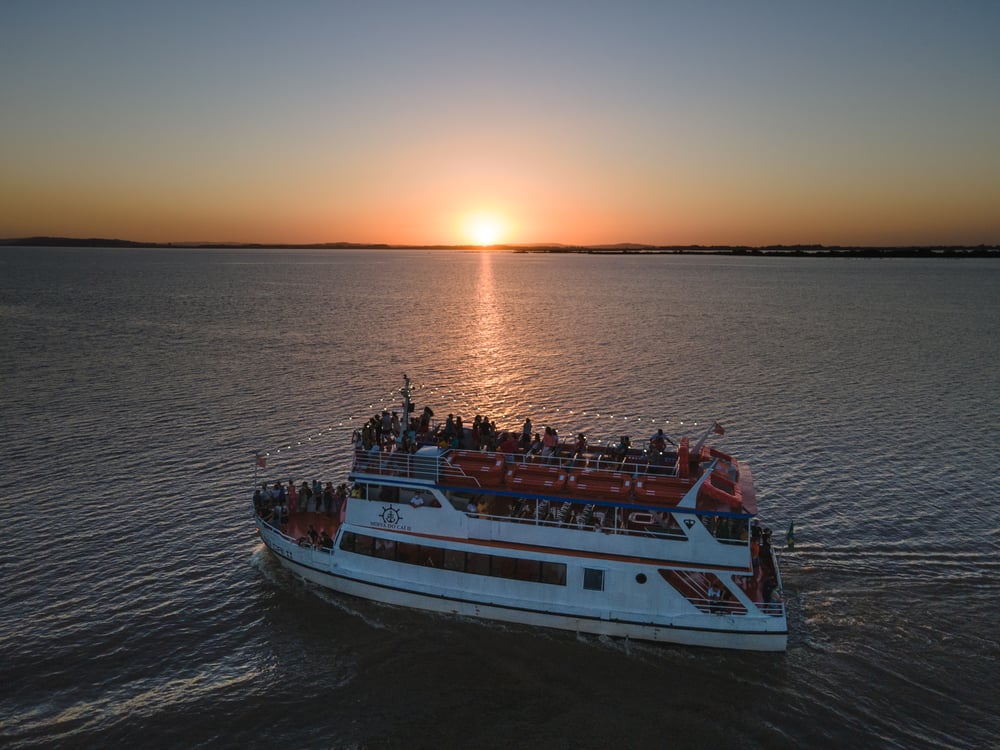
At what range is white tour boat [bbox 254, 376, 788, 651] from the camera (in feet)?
64.0

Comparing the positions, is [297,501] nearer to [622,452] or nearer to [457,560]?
[457,560]

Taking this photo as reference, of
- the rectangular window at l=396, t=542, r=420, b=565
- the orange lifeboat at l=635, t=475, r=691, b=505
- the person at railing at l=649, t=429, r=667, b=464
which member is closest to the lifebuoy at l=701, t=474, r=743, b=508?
the orange lifeboat at l=635, t=475, r=691, b=505

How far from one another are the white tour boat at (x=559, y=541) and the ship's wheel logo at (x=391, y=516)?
64mm

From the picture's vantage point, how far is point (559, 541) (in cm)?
2017

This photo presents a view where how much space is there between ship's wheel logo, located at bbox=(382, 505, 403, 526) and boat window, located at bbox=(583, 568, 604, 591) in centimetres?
612

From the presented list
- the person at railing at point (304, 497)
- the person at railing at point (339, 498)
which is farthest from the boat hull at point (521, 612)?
the person at railing at point (339, 498)

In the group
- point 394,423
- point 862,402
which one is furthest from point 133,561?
point 862,402

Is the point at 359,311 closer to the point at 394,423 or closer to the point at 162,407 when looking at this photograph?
the point at 162,407

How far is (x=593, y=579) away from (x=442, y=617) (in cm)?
506

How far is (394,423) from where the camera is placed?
24.1 meters

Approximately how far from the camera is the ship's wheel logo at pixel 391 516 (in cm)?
2152

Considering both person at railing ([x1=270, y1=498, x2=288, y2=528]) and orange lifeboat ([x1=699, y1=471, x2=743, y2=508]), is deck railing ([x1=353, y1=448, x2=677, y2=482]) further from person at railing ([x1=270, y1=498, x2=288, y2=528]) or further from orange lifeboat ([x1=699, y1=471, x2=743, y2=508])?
person at railing ([x1=270, y1=498, x2=288, y2=528])

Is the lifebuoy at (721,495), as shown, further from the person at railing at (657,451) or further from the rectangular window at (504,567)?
the rectangular window at (504,567)

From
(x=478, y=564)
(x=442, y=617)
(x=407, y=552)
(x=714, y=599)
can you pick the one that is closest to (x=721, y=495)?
(x=714, y=599)
